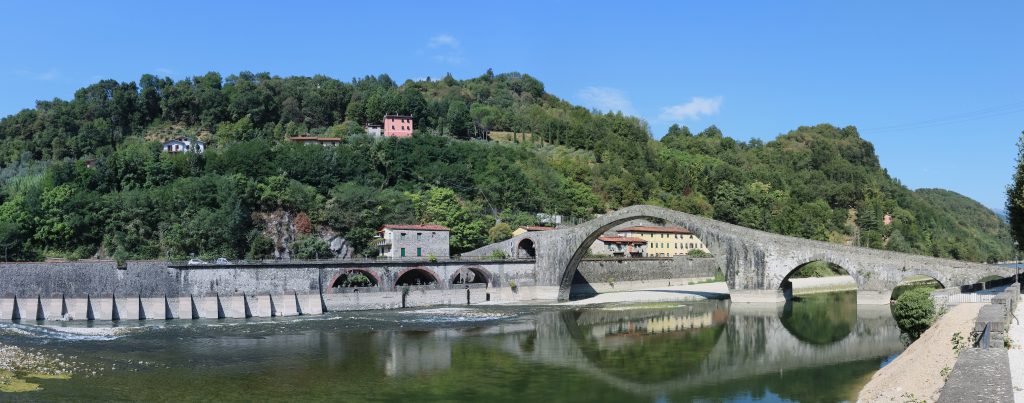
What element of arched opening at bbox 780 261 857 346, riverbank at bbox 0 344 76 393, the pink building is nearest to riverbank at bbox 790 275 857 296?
arched opening at bbox 780 261 857 346

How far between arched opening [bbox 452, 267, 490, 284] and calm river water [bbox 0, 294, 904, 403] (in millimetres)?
9034

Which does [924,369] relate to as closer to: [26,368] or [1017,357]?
[1017,357]

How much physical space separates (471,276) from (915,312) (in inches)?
1359

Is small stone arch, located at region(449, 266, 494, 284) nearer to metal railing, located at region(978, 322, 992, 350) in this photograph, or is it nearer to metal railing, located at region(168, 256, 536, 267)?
metal railing, located at region(168, 256, 536, 267)

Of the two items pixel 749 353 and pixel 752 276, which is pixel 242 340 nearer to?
pixel 749 353

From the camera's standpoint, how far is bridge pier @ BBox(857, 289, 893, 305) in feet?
154

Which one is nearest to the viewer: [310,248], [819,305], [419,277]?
[819,305]

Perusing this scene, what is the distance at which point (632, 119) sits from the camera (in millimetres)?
138500

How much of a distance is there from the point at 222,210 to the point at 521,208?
32.6 meters

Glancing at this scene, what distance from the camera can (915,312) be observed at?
28.3 m

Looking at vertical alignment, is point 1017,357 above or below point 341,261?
below

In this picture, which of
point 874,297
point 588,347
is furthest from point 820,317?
point 588,347

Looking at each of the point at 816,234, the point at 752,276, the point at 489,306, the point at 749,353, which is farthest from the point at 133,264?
the point at 816,234

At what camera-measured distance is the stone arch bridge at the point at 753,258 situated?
44.0m
